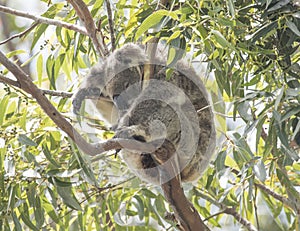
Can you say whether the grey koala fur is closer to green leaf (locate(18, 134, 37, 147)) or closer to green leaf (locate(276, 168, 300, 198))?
green leaf (locate(18, 134, 37, 147))

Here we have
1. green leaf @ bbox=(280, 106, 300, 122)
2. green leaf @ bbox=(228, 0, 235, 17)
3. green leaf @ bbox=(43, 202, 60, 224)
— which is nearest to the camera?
green leaf @ bbox=(228, 0, 235, 17)

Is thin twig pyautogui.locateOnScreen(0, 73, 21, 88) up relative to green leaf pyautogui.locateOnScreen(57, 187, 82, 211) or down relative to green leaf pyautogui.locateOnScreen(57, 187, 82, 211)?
up

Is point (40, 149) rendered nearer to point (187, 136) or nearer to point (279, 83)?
point (187, 136)

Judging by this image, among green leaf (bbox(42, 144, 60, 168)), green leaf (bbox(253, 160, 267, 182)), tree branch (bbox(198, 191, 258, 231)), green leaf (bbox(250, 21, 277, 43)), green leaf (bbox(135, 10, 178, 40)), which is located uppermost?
green leaf (bbox(135, 10, 178, 40))

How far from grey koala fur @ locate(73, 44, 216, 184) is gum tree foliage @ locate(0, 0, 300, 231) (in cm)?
7

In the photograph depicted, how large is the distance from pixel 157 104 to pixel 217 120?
0.26 m

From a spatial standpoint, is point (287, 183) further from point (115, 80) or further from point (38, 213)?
point (38, 213)

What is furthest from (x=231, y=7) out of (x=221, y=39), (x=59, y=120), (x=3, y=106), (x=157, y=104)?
(x=3, y=106)

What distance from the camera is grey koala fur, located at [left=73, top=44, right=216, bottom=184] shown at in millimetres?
2174

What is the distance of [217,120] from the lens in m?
2.36

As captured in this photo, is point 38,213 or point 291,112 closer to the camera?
point 291,112

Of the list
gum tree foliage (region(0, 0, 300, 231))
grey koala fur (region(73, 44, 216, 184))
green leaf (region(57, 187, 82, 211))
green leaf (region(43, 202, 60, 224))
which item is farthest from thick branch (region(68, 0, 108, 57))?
green leaf (region(43, 202, 60, 224))

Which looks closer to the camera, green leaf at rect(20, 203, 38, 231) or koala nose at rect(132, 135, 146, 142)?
koala nose at rect(132, 135, 146, 142)

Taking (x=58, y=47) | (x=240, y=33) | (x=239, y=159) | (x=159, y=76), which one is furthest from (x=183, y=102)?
(x=240, y=33)
